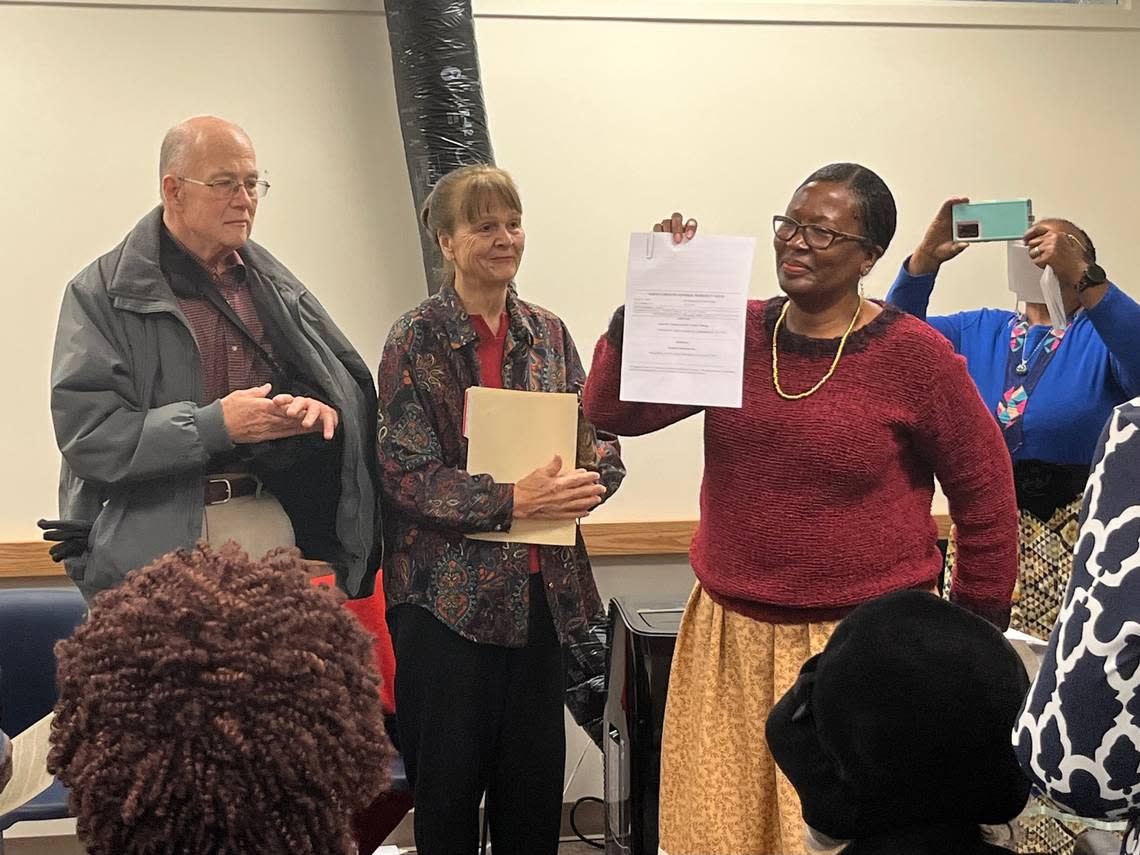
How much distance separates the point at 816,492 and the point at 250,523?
3.67ft

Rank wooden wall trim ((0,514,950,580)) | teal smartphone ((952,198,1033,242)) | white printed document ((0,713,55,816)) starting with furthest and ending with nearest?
wooden wall trim ((0,514,950,580))
teal smartphone ((952,198,1033,242))
white printed document ((0,713,55,816))

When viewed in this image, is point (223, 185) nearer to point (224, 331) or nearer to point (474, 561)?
point (224, 331)

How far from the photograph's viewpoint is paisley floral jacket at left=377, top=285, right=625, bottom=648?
2.33m

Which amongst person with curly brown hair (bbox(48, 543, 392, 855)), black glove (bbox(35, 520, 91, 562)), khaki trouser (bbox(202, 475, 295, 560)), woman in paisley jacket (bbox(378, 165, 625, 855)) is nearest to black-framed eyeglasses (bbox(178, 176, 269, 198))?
woman in paisley jacket (bbox(378, 165, 625, 855))

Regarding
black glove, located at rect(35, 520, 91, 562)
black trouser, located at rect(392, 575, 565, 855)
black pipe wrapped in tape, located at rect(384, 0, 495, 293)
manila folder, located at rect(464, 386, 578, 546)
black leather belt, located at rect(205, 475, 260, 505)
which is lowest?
black trouser, located at rect(392, 575, 565, 855)

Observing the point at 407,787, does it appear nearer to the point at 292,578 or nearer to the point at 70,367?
the point at 70,367

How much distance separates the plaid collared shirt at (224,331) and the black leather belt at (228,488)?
6.3 inches

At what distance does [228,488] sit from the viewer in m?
2.34

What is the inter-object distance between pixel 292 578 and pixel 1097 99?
3.61 meters

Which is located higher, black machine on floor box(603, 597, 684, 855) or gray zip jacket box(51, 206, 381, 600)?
gray zip jacket box(51, 206, 381, 600)

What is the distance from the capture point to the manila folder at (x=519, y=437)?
2.35 m

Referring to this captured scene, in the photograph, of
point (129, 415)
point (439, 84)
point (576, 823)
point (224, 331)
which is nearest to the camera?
point (129, 415)

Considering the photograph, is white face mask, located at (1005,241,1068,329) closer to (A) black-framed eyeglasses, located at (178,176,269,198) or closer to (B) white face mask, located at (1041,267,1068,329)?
(B) white face mask, located at (1041,267,1068,329)

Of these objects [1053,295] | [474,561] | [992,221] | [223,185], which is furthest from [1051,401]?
[223,185]
